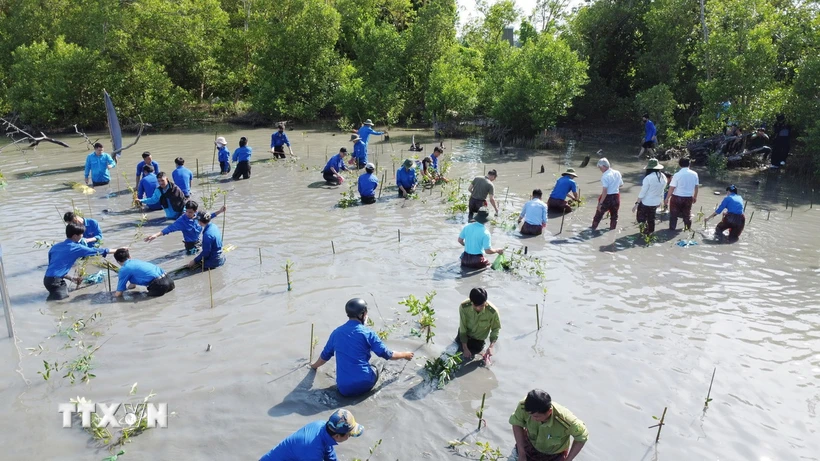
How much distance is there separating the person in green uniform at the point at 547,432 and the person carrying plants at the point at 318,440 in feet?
5.13

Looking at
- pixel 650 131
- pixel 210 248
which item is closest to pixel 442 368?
pixel 210 248

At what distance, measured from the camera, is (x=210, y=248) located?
10.0 m

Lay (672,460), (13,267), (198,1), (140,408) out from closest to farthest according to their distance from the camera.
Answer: (672,460)
(140,408)
(13,267)
(198,1)

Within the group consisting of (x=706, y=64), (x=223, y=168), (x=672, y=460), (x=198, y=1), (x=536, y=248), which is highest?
(x=198, y=1)

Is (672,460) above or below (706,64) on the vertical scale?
below

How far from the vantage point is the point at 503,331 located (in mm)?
8055

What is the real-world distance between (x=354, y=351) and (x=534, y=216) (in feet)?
22.6

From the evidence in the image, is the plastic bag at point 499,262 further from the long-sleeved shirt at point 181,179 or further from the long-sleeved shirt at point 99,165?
the long-sleeved shirt at point 99,165

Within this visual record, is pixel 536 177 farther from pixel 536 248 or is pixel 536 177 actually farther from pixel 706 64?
pixel 706 64

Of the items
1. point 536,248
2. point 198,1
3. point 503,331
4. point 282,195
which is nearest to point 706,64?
point 536,248

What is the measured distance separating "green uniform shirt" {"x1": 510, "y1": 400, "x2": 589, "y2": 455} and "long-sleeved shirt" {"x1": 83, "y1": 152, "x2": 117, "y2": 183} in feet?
49.7

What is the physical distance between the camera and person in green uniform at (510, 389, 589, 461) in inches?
194

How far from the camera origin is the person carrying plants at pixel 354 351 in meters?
6.32

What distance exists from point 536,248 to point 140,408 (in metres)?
8.05
